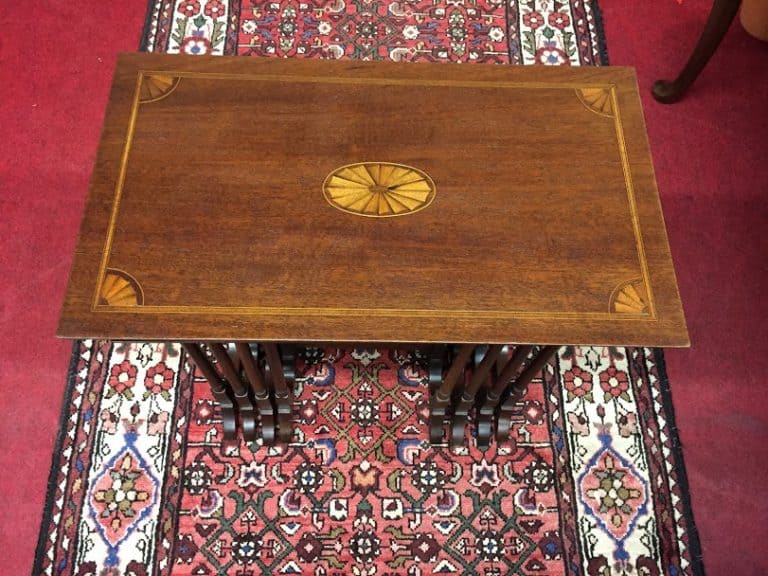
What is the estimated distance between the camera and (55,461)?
5.18ft

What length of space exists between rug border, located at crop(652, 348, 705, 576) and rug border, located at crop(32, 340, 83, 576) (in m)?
1.41

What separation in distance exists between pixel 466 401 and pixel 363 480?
0.98 feet

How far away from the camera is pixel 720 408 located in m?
1.71

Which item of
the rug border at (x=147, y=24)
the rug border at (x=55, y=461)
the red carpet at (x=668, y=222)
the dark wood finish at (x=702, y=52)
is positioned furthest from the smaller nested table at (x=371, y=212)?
the rug border at (x=147, y=24)

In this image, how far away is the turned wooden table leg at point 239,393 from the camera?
1370mm

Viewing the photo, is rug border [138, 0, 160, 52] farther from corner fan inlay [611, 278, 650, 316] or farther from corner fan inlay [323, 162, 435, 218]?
corner fan inlay [611, 278, 650, 316]

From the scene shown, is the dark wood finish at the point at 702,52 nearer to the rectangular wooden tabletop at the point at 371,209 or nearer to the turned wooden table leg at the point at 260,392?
the rectangular wooden tabletop at the point at 371,209

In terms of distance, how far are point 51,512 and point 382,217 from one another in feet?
3.28

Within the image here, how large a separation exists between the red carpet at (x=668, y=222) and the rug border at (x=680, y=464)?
0.02 m

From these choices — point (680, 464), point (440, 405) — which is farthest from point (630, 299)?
point (680, 464)

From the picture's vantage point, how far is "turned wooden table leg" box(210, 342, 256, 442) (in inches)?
53.9

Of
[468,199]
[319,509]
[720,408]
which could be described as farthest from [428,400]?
[720,408]

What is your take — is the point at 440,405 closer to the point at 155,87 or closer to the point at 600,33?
the point at 155,87

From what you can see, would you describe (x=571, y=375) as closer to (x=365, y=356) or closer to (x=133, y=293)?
(x=365, y=356)
